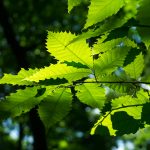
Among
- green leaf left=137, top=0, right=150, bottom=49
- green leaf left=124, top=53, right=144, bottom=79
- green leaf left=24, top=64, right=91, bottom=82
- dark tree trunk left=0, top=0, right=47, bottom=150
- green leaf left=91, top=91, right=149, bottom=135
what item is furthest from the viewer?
dark tree trunk left=0, top=0, right=47, bottom=150

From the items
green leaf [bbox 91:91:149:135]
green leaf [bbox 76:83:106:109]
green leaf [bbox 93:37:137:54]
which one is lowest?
green leaf [bbox 91:91:149:135]

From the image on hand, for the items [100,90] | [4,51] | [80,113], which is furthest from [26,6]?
[100,90]

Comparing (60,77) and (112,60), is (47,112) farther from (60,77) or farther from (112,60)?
(112,60)

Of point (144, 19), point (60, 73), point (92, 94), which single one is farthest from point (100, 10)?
point (92, 94)

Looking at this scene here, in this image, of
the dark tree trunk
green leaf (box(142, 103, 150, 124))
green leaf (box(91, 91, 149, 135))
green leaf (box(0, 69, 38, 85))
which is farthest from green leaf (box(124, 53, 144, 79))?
the dark tree trunk

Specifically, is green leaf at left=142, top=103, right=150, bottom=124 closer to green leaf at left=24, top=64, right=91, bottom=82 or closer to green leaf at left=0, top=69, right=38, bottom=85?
green leaf at left=24, top=64, right=91, bottom=82
